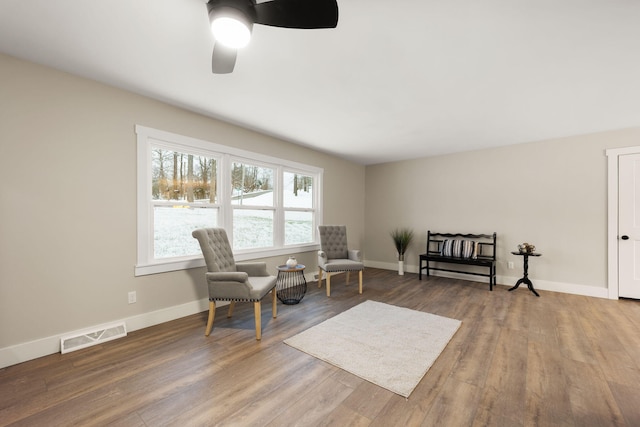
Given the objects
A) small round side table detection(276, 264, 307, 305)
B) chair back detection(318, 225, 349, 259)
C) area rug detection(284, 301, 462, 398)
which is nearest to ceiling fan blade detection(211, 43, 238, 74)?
area rug detection(284, 301, 462, 398)

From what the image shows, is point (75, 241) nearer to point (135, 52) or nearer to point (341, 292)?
point (135, 52)

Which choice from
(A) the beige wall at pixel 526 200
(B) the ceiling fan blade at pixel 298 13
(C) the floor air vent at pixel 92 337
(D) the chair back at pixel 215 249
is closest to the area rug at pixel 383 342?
(D) the chair back at pixel 215 249

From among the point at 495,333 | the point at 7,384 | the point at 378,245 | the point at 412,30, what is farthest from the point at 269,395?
the point at 378,245

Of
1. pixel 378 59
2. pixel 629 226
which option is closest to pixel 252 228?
pixel 378 59

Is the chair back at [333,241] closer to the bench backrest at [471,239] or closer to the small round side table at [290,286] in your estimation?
the small round side table at [290,286]

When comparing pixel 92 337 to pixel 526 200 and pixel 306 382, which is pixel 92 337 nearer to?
pixel 306 382

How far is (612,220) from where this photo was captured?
400 centimetres

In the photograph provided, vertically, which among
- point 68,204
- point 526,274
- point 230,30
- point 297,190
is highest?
point 230,30

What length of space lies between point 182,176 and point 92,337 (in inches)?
73.1

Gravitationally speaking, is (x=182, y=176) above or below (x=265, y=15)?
below

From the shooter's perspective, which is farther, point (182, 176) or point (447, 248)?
point (447, 248)

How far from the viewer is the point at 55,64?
7.68ft

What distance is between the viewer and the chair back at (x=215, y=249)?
2.87 metres

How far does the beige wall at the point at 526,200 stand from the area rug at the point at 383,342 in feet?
8.58
